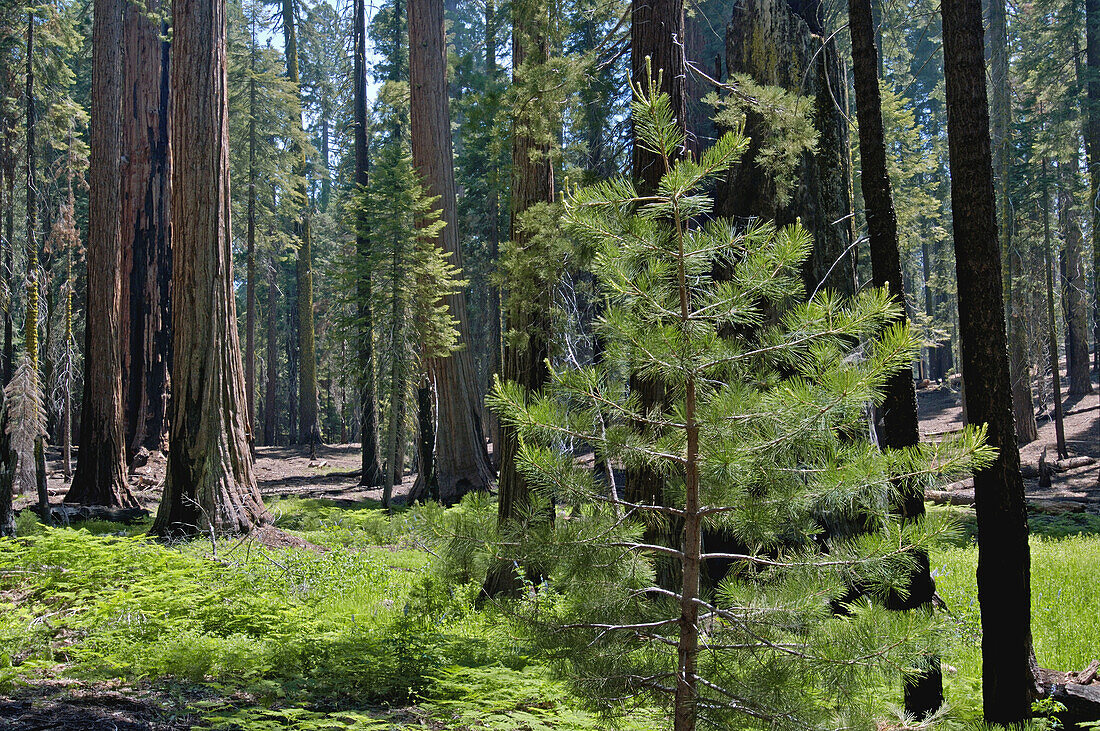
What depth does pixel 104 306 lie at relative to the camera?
11.7 metres

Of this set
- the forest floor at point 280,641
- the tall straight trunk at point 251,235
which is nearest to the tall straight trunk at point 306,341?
the tall straight trunk at point 251,235

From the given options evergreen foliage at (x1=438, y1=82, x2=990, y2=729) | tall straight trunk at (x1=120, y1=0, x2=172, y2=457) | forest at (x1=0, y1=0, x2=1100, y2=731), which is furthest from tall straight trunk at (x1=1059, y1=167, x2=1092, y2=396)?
evergreen foliage at (x1=438, y1=82, x2=990, y2=729)

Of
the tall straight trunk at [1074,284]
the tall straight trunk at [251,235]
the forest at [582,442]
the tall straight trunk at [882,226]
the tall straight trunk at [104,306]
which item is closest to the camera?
the forest at [582,442]

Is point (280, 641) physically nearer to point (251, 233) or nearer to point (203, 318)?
point (203, 318)

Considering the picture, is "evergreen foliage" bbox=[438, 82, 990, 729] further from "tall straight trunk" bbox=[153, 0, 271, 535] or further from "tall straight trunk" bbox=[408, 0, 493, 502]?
"tall straight trunk" bbox=[408, 0, 493, 502]

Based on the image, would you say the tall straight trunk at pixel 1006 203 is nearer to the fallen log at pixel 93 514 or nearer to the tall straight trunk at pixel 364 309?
the tall straight trunk at pixel 364 309

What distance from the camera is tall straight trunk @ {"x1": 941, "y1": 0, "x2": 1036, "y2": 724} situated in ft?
Result: 14.9

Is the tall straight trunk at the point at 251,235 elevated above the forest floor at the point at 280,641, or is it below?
above

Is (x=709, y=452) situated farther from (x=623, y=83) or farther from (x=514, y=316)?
(x=623, y=83)

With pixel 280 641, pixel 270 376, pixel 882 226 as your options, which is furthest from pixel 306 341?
pixel 882 226

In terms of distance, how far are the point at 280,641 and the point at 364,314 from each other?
12.8 meters

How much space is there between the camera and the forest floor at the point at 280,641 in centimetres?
421

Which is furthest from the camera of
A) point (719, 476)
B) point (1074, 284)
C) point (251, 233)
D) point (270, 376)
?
point (270, 376)

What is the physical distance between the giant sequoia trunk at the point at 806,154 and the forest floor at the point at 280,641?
3.61 m
